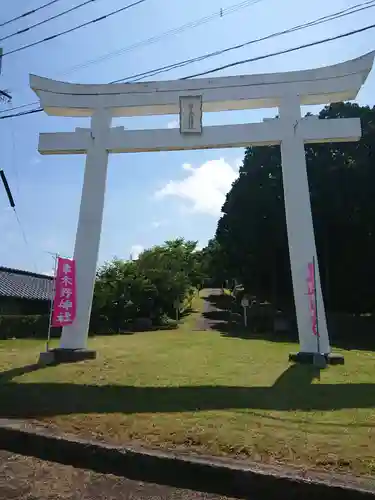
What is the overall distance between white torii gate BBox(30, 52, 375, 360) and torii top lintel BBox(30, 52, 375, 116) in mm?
22

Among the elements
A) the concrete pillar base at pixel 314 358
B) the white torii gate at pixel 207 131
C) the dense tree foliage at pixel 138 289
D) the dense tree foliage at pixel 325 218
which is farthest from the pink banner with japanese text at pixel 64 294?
the dense tree foliage at pixel 325 218

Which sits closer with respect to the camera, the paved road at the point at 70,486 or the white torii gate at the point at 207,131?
the paved road at the point at 70,486

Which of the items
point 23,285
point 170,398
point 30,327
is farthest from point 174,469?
point 23,285

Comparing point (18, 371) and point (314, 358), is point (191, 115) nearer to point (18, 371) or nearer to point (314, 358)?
point (314, 358)

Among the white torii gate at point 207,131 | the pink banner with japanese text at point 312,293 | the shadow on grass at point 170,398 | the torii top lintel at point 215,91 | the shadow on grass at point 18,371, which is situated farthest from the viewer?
the torii top lintel at point 215,91

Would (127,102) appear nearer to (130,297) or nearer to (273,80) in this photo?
(273,80)

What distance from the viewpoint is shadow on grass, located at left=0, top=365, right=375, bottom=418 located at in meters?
5.45

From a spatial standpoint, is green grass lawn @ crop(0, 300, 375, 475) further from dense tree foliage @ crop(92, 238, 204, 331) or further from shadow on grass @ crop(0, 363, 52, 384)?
dense tree foliage @ crop(92, 238, 204, 331)

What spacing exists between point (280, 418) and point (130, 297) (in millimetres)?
18360

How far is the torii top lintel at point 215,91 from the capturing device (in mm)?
9844

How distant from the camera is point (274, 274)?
23.9 meters

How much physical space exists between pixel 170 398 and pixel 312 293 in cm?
455

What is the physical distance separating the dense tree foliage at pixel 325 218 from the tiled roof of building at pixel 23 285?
36.2 ft

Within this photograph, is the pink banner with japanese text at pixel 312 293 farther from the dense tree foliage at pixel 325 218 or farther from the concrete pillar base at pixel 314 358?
the dense tree foliage at pixel 325 218
